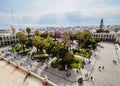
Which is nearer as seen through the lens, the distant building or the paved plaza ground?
the paved plaza ground

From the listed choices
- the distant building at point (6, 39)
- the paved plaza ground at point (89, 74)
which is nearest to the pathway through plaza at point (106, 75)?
the paved plaza ground at point (89, 74)

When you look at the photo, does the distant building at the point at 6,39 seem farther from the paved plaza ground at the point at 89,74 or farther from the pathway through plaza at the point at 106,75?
the pathway through plaza at the point at 106,75

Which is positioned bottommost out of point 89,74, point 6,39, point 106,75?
point 106,75

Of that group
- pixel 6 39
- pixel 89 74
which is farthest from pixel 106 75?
pixel 6 39

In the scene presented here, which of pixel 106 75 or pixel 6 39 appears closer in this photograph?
pixel 106 75

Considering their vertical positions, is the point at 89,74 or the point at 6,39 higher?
the point at 6,39

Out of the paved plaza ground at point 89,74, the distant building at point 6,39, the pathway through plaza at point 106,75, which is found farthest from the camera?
the distant building at point 6,39

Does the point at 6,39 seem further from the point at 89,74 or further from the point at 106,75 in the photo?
the point at 106,75

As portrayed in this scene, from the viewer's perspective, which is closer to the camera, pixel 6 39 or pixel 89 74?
pixel 89 74

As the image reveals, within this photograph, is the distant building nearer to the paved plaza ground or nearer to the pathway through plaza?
the paved plaza ground

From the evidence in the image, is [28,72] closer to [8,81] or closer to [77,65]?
[8,81]

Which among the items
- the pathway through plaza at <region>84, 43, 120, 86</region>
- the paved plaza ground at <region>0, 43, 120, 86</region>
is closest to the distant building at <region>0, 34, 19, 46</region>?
the paved plaza ground at <region>0, 43, 120, 86</region>

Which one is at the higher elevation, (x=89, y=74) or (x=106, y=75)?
(x=89, y=74)

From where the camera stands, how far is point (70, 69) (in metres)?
29.9
